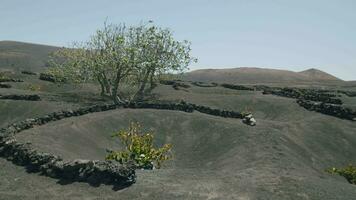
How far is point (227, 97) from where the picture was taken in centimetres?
7212

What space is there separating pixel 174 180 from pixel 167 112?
1089 inches

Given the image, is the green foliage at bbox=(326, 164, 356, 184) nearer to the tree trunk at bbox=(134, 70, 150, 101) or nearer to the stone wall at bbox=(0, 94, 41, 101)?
the tree trunk at bbox=(134, 70, 150, 101)

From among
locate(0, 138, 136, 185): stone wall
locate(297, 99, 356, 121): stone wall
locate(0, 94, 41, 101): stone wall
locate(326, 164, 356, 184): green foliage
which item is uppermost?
locate(297, 99, 356, 121): stone wall

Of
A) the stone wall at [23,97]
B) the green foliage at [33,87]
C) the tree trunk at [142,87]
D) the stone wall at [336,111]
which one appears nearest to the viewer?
the stone wall at [336,111]

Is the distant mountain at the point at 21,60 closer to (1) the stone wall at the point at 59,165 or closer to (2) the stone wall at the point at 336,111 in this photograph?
(2) the stone wall at the point at 336,111

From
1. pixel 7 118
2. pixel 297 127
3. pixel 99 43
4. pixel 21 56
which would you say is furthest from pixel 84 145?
→ pixel 21 56

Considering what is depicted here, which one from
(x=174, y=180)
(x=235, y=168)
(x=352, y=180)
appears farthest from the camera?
(x=352, y=180)

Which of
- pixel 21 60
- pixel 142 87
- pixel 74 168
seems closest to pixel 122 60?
pixel 142 87

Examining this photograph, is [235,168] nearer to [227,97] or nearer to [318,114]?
[318,114]

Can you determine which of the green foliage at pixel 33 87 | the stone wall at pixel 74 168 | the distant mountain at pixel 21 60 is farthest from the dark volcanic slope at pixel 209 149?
the distant mountain at pixel 21 60

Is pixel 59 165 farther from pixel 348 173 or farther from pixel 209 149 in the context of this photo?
pixel 348 173

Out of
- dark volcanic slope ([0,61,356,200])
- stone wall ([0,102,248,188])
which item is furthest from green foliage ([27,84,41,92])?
stone wall ([0,102,248,188])

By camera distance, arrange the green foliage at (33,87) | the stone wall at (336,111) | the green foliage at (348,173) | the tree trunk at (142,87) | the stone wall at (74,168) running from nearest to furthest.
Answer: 1. the stone wall at (74,168)
2. the green foliage at (348,173)
3. the stone wall at (336,111)
4. the tree trunk at (142,87)
5. the green foliage at (33,87)

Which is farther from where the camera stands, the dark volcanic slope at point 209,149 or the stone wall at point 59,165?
the stone wall at point 59,165
